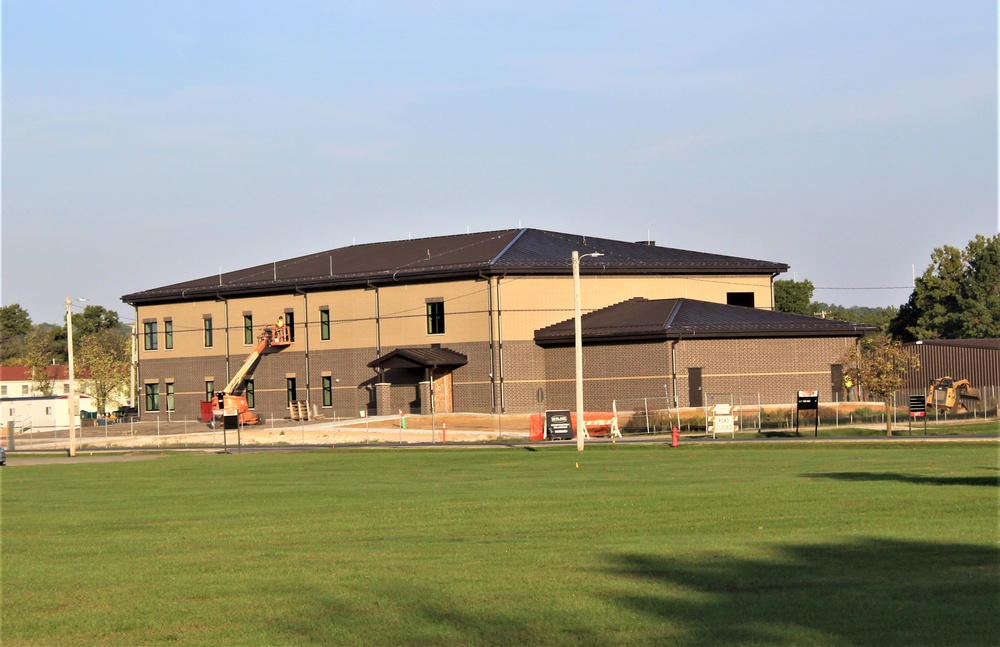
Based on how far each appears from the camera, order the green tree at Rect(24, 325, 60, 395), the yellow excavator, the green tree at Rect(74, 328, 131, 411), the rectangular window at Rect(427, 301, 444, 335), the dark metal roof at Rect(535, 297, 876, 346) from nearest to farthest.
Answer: the yellow excavator → the dark metal roof at Rect(535, 297, 876, 346) → the rectangular window at Rect(427, 301, 444, 335) → the green tree at Rect(74, 328, 131, 411) → the green tree at Rect(24, 325, 60, 395)

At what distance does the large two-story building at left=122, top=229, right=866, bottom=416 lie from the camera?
70938 millimetres

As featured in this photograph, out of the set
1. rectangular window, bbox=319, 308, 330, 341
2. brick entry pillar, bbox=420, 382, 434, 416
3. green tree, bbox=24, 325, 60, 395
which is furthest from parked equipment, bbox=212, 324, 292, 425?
green tree, bbox=24, 325, 60, 395

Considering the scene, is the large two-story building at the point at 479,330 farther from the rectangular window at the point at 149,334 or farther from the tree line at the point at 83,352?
the tree line at the point at 83,352

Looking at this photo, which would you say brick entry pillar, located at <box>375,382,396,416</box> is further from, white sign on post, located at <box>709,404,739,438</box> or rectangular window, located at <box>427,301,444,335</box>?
white sign on post, located at <box>709,404,739,438</box>

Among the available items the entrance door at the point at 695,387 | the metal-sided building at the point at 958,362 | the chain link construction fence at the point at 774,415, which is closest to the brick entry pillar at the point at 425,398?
the chain link construction fence at the point at 774,415

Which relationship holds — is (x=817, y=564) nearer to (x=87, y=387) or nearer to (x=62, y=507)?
(x=62, y=507)

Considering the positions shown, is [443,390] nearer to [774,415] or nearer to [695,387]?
[695,387]

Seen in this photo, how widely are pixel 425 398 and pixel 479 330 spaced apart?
208 inches

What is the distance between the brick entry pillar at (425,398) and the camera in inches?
2940

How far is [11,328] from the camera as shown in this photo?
19450 cm

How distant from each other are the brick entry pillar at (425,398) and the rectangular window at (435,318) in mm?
4179

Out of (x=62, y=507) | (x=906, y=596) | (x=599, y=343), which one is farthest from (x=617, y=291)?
(x=906, y=596)

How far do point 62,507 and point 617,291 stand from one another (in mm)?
54501

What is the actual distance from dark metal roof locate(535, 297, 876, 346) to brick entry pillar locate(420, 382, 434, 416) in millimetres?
7263
